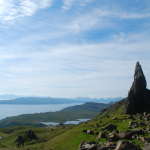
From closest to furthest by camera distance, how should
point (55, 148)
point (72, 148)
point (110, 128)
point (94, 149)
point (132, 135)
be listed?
point (94, 149), point (132, 135), point (72, 148), point (55, 148), point (110, 128)

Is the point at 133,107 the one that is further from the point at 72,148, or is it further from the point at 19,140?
the point at 19,140

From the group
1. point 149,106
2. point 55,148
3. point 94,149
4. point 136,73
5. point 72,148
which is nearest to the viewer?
point 94,149

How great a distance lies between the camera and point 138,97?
102 meters

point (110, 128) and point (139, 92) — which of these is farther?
point (139, 92)

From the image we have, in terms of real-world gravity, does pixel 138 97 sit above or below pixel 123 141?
above

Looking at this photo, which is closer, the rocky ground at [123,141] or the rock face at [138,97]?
the rocky ground at [123,141]

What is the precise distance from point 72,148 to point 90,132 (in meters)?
14.2

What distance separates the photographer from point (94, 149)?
1220 inches

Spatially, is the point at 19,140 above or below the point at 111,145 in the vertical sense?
below

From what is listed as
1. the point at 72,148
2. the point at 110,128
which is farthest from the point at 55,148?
the point at 110,128

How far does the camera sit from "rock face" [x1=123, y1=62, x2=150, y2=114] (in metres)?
96.3

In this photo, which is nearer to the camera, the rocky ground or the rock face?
the rocky ground

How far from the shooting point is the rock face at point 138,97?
3793 inches

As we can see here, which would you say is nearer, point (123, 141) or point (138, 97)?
point (123, 141)
